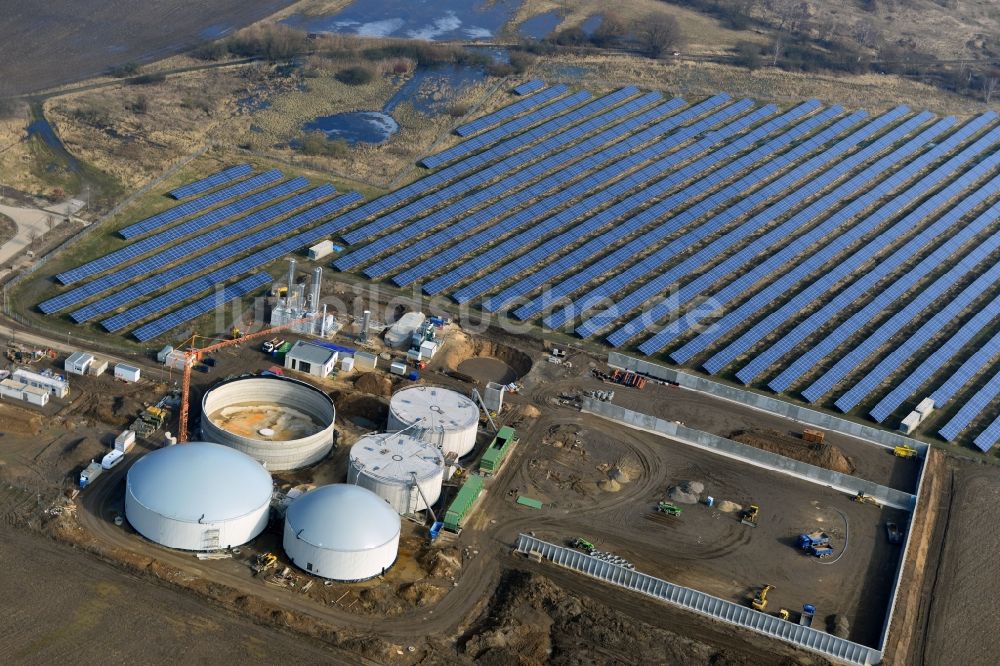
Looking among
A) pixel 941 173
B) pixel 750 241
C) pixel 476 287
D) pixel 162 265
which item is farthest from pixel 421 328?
pixel 941 173

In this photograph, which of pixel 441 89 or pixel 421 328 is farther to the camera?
pixel 441 89

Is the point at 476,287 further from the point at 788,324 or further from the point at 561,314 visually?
the point at 788,324

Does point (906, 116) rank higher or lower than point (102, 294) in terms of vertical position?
higher

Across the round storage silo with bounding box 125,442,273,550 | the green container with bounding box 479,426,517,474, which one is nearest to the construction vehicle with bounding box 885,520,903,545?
the green container with bounding box 479,426,517,474

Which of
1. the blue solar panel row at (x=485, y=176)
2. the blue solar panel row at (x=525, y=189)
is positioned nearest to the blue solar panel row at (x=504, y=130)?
the blue solar panel row at (x=525, y=189)

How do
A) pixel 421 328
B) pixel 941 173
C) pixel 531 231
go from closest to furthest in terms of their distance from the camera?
pixel 421 328, pixel 531 231, pixel 941 173

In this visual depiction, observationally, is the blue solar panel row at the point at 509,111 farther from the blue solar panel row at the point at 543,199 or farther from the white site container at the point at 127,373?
the white site container at the point at 127,373

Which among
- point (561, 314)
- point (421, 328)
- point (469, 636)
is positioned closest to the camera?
point (469, 636)

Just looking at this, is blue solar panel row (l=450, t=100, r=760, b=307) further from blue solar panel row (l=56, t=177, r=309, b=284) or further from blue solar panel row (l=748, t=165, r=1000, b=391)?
blue solar panel row (l=748, t=165, r=1000, b=391)

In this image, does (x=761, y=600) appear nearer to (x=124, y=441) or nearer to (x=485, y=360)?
(x=485, y=360)
